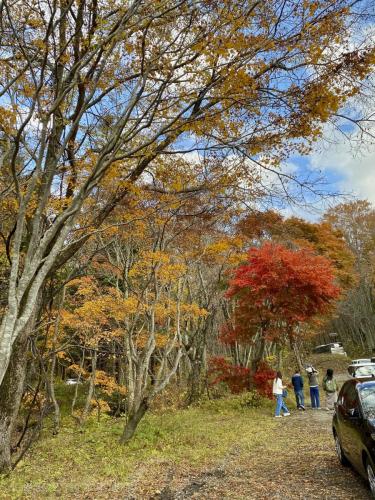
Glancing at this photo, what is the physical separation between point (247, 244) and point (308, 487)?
14904mm

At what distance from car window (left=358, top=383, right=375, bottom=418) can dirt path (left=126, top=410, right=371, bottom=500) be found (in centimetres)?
103

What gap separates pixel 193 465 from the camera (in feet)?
26.5

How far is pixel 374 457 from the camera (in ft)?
15.9

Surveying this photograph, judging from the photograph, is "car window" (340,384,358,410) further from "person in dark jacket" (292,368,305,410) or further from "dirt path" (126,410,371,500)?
"person in dark jacket" (292,368,305,410)

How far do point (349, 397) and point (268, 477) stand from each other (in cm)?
186

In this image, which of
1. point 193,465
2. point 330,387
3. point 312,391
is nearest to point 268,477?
point 193,465

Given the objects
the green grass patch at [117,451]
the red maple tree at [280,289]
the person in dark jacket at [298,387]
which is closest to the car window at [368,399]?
the green grass patch at [117,451]

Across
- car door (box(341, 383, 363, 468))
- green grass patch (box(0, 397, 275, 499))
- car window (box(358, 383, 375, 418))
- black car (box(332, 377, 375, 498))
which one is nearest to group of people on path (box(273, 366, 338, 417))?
green grass patch (box(0, 397, 275, 499))

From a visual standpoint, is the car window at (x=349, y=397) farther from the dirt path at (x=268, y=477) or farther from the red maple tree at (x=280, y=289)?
the red maple tree at (x=280, y=289)

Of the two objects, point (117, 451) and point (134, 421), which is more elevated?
point (134, 421)

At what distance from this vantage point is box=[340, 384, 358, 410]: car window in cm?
609

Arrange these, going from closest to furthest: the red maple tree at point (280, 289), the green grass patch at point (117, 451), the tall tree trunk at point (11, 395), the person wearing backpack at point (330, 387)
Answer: the green grass patch at point (117, 451), the tall tree trunk at point (11, 395), the person wearing backpack at point (330, 387), the red maple tree at point (280, 289)

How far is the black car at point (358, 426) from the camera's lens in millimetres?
5074

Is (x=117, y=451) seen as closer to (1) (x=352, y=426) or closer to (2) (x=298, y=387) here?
(1) (x=352, y=426)
